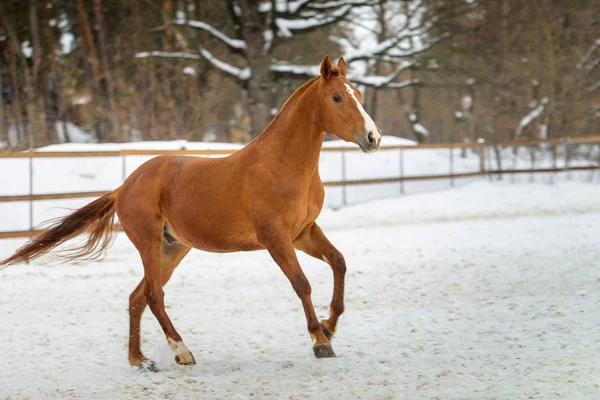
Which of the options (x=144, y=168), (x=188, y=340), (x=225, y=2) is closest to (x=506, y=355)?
(x=188, y=340)

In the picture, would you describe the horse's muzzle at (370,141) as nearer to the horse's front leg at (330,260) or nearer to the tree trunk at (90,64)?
the horse's front leg at (330,260)

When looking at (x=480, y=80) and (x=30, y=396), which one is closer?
(x=30, y=396)

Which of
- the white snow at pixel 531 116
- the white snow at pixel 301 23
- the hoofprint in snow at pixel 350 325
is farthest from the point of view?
the white snow at pixel 531 116

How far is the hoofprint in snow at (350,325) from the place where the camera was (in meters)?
4.00

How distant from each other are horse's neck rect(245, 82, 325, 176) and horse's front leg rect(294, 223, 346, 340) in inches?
18.7

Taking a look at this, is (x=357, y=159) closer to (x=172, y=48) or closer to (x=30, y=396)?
(x=172, y=48)

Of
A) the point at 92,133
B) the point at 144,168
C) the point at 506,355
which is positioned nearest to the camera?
the point at 506,355

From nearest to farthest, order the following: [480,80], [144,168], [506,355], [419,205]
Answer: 1. [506,355]
2. [144,168]
3. [419,205]
4. [480,80]

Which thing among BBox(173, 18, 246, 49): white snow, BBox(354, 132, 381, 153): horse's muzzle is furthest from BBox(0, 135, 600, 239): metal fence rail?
BBox(354, 132, 381, 153): horse's muzzle

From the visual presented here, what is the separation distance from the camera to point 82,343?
528 cm

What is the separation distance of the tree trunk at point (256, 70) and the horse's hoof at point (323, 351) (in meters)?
12.9

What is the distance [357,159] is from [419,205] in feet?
9.73

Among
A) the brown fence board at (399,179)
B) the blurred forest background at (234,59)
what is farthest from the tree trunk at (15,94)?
the brown fence board at (399,179)

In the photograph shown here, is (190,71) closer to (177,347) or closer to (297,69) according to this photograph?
(297,69)
